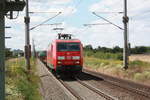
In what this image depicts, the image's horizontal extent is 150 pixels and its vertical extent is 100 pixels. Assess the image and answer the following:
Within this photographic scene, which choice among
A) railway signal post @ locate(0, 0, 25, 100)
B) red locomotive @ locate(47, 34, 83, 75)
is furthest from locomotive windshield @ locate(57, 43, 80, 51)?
railway signal post @ locate(0, 0, 25, 100)

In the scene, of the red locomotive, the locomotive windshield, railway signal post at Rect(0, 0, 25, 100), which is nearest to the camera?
railway signal post at Rect(0, 0, 25, 100)

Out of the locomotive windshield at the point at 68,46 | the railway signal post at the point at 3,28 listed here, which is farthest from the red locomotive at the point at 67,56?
the railway signal post at the point at 3,28

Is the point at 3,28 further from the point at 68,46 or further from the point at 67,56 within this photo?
the point at 68,46

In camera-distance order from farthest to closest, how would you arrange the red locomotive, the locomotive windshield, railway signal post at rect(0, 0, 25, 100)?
the locomotive windshield
the red locomotive
railway signal post at rect(0, 0, 25, 100)

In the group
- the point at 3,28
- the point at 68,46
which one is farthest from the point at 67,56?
the point at 3,28

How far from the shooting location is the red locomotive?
29.8 meters

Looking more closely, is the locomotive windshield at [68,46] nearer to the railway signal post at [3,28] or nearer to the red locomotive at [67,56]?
the red locomotive at [67,56]

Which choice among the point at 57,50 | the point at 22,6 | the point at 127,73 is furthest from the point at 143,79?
the point at 22,6

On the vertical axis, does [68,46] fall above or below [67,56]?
above

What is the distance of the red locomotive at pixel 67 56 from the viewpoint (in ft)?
97.8

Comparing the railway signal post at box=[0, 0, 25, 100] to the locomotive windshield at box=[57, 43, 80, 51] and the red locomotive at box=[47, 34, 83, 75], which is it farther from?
the locomotive windshield at box=[57, 43, 80, 51]

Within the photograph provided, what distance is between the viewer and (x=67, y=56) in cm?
2995

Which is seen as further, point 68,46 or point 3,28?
point 68,46

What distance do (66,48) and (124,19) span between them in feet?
21.6
